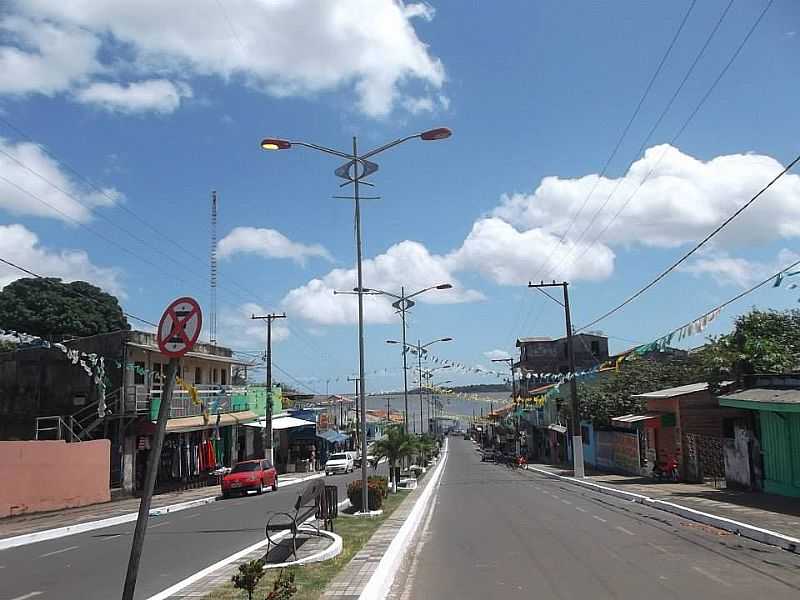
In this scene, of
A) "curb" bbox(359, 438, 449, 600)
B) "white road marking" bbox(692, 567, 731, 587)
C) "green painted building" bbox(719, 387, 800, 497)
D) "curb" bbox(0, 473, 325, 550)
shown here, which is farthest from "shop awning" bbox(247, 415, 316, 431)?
"white road marking" bbox(692, 567, 731, 587)

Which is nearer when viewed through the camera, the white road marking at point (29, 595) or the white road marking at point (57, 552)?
the white road marking at point (29, 595)

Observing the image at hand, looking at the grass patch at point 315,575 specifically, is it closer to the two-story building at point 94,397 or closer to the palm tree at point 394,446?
the palm tree at point 394,446

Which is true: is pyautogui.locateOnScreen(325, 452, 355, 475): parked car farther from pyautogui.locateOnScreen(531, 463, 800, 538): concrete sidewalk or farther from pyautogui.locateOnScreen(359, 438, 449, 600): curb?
pyautogui.locateOnScreen(359, 438, 449, 600): curb

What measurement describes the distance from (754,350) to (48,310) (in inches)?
1838

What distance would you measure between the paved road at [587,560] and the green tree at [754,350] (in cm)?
766

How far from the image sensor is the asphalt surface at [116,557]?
443 inches

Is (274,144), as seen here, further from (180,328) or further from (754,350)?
(754,350)

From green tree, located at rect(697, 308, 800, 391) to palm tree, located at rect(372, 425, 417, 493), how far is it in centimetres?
1198

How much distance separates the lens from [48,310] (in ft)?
178

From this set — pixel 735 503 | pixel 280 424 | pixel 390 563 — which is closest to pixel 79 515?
pixel 390 563

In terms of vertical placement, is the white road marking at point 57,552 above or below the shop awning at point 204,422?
below

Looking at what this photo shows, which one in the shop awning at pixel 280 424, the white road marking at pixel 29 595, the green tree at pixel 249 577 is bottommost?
the white road marking at pixel 29 595

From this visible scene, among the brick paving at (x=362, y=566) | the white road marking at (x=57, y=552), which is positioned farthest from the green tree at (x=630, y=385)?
the white road marking at (x=57, y=552)

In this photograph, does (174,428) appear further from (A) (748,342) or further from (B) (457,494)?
(A) (748,342)
